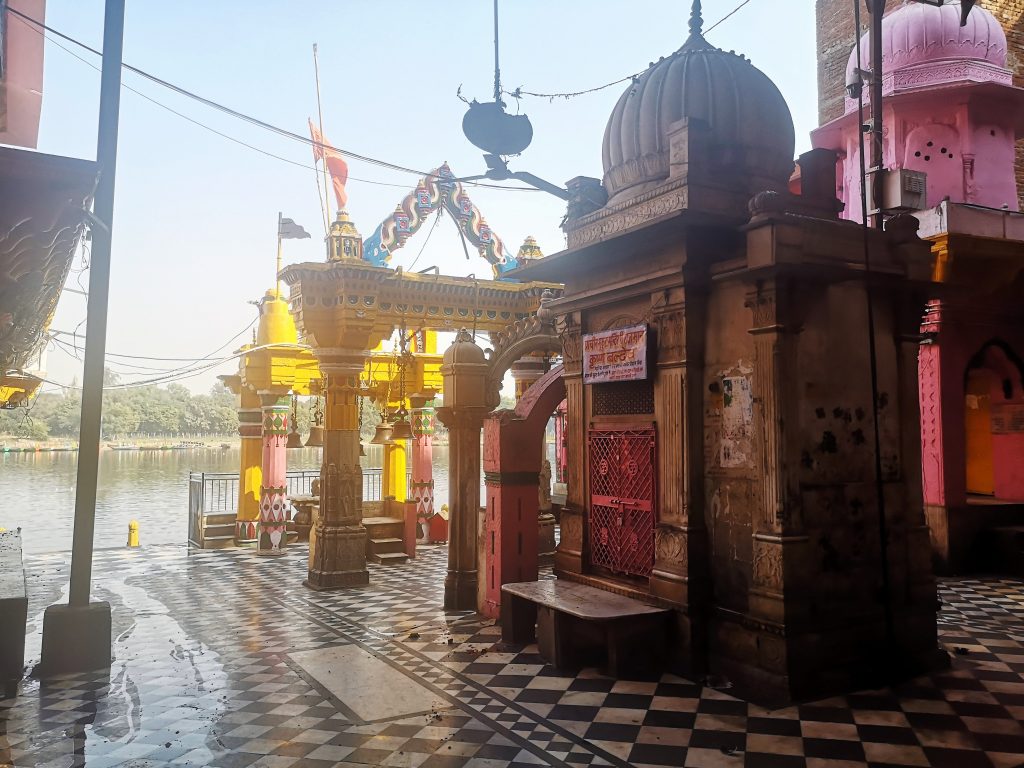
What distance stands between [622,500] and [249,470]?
11.5 m

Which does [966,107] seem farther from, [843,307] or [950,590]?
[843,307]

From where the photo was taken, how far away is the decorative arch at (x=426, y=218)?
42.1 feet

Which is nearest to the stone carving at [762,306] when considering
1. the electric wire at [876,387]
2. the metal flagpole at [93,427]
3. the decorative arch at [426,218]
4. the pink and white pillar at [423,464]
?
the electric wire at [876,387]

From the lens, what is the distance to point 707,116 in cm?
753

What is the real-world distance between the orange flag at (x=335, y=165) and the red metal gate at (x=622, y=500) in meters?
8.58

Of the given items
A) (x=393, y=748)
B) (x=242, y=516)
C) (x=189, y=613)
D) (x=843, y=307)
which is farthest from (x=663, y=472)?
(x=242, y=516)

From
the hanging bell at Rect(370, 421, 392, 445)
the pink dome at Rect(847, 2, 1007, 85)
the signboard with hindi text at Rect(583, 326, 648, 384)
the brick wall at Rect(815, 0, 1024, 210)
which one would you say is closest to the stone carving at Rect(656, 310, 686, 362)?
the signboard with hindi text at Rect(583, 326, 648, 384)

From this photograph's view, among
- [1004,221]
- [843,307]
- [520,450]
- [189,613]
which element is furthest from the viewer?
[1004,221]

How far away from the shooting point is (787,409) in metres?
6.01

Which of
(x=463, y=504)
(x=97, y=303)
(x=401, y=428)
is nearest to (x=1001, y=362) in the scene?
(x=463, y=504)

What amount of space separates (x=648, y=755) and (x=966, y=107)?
1279 cm

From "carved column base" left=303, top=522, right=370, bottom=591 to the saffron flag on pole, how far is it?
19.5 feet

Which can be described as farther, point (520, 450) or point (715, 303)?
point (520, 450)

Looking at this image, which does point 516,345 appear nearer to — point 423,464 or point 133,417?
point 423,464
